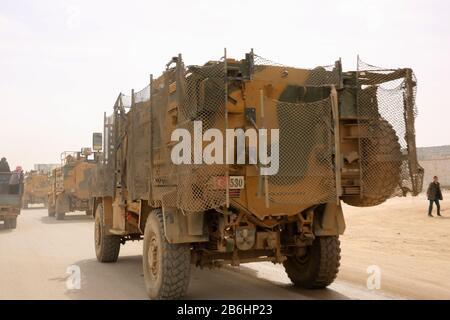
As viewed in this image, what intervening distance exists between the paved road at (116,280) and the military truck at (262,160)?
50 cm

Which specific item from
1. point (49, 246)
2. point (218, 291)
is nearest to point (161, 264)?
point (218, 291)

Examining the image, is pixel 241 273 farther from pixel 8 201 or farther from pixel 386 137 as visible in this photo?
pixel 8 201

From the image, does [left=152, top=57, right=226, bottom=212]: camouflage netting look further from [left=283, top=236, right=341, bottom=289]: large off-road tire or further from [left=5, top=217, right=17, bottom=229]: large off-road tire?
[left=5, top=217, right=17, bottom=229]: large off-road tire

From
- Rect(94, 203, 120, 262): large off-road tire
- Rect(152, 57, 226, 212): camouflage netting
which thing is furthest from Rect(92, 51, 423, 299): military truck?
Rect(94, 203, 120, 262): large off-road tire

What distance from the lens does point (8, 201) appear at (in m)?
16.7

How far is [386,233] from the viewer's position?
527 inches

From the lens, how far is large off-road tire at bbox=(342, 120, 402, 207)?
5707 mm

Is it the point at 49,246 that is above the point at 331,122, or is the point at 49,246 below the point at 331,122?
below

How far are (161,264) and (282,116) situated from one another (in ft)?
7.13

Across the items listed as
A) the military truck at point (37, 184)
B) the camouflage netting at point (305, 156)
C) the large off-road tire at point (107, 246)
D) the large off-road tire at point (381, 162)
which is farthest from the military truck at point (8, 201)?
the military truck at point (37, 184)

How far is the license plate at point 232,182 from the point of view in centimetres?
520

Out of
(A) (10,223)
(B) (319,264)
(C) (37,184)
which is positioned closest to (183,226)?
(B) (319,264)
